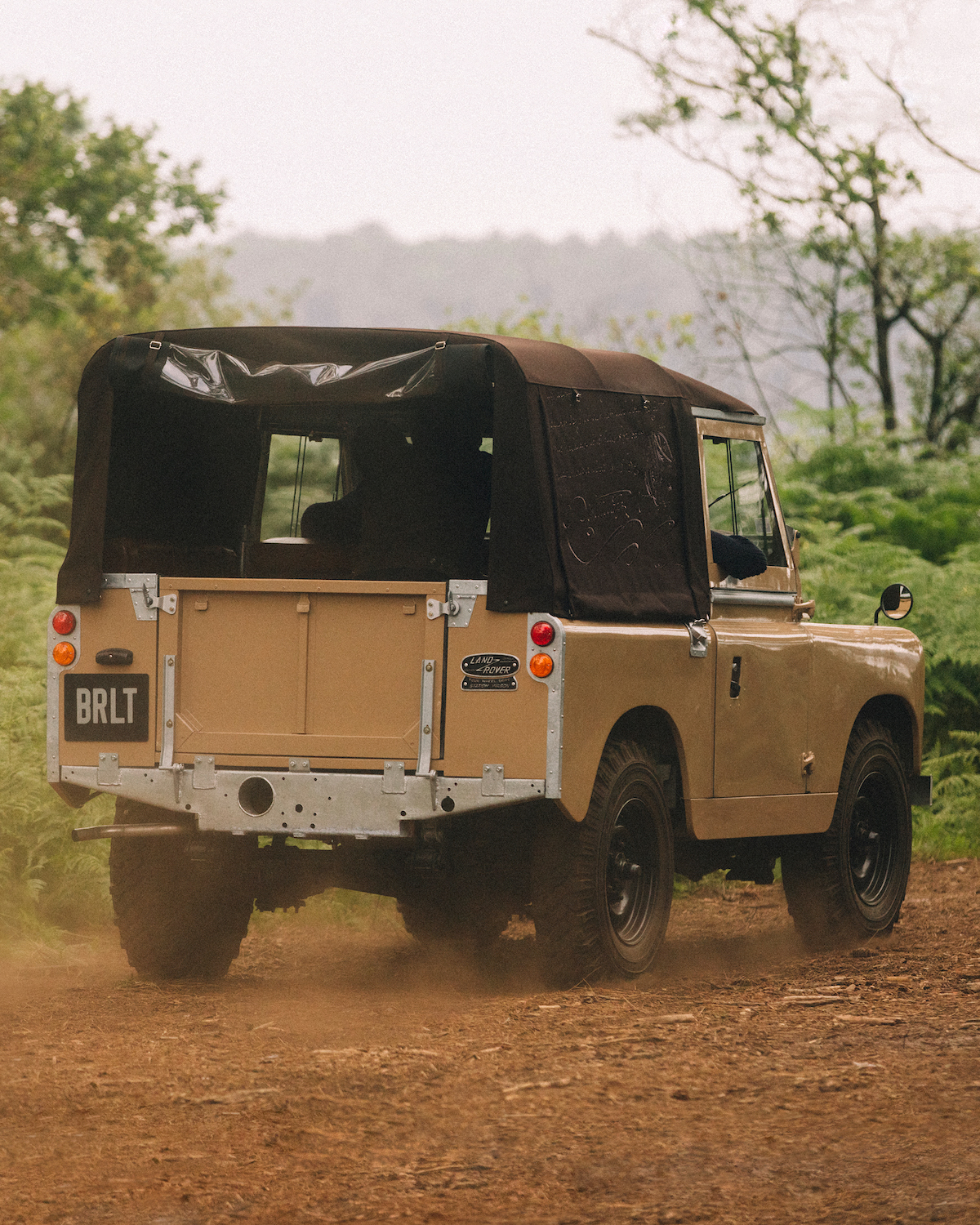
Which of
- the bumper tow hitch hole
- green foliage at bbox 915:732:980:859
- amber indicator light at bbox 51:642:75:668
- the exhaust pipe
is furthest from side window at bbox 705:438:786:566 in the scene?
green foliage at bbox 915:732:980:859

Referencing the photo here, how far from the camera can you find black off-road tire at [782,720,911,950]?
8555mm

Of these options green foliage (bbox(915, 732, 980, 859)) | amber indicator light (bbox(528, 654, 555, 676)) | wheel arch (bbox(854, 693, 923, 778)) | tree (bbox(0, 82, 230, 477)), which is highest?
tree (bbox(0, 82, 230, 477))

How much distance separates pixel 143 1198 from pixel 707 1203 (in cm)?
133

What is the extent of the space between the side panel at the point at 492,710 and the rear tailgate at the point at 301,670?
73 mm

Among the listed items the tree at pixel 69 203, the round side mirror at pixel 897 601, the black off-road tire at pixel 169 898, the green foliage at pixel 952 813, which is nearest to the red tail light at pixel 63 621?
the black off-road tire at pixel 169 898

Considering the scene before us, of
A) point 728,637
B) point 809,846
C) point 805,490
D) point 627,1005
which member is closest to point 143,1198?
point 627,1005

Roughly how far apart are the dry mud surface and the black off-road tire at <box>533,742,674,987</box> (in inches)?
6.6

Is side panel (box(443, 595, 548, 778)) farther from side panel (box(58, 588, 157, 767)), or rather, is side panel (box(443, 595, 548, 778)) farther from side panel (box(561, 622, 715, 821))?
side panel (box(58, 588, 157, 767))

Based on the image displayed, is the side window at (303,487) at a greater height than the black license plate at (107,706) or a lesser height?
greater

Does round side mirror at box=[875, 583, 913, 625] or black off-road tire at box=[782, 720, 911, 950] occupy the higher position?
round side mirror at box=[875, 583, 913, 625]

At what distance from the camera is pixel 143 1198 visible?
409 cm

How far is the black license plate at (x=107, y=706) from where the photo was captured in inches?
270

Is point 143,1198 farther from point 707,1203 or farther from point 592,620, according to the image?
point 592,620

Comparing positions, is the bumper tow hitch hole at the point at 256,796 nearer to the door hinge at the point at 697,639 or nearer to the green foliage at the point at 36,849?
the door hinge at the point at 697,639
